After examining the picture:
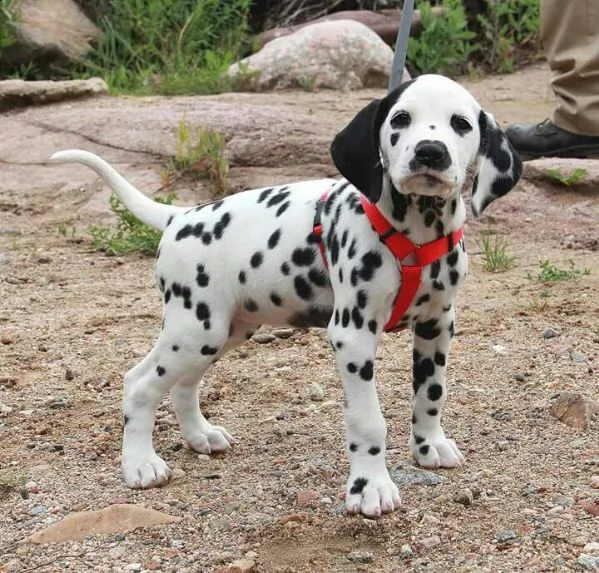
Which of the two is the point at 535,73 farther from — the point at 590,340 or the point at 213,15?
the point at 590,340

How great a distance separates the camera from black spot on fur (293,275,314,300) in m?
3.91

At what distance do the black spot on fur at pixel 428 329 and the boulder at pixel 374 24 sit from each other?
8.55m

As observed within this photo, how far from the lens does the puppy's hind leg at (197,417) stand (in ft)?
14.1

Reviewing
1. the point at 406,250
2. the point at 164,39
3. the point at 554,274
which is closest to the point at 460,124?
the point at 406,250

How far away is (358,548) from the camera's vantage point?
351cm

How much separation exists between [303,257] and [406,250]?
43 cm

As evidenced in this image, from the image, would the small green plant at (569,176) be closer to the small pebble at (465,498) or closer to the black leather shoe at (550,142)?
the black leather shoe at (550,142)

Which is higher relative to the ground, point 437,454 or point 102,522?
point 437,454

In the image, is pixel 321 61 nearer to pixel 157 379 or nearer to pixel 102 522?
pixel 157 379

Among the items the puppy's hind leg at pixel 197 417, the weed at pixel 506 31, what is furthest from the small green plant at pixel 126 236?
the weed at pixel 506 31

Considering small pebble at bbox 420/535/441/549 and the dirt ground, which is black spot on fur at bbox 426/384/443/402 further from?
small pebble at bbox 420/535/441/549

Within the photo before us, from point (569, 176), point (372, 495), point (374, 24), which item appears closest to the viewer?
point (372, 495)

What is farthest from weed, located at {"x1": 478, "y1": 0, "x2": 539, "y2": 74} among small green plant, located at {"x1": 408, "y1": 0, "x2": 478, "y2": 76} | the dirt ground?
the dirt ground

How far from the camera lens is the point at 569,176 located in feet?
24.3
